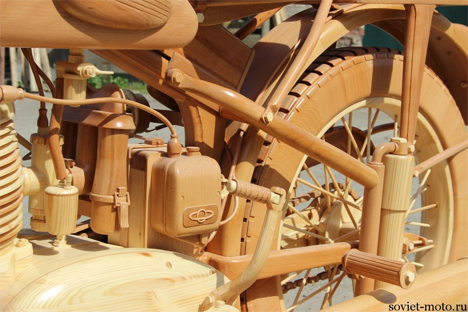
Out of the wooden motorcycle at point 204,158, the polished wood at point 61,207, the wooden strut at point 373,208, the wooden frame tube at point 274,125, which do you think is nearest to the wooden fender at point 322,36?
the wooden motorcycle at point 204,158

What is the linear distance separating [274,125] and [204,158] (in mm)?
182

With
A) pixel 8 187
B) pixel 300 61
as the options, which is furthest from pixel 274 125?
pixel 8 187

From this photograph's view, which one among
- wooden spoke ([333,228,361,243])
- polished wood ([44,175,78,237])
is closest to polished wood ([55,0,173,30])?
polished wood ([44,175,78,237])

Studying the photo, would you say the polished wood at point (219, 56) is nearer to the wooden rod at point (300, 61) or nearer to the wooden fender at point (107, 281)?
the wooden rod at point (300, 61)

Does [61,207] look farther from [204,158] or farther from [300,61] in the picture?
[300,61]

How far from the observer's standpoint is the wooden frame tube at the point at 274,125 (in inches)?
55.6

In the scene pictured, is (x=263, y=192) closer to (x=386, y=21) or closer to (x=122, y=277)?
(x=122, y=277)

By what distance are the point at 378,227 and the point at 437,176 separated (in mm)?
489

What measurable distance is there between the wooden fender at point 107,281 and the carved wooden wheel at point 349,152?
28 centimetres

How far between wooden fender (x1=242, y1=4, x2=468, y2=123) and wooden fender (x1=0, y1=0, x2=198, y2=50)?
1.21 feet

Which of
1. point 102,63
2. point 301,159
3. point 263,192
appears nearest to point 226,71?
point 301,159

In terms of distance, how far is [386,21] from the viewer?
6.70 ft

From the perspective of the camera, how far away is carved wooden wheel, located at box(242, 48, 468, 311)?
5.42 feet

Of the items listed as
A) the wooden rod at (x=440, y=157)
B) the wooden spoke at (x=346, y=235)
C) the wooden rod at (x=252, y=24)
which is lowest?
the wooden spoke at (x=346, y=235)
